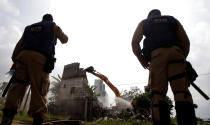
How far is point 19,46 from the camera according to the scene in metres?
3.28

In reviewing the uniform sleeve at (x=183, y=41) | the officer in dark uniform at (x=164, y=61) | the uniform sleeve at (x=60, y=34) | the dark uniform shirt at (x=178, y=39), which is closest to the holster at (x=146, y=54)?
the officer in dark uniform at (x=164, y=61)

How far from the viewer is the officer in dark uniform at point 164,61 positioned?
2.15m

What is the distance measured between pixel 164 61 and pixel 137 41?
82 cm

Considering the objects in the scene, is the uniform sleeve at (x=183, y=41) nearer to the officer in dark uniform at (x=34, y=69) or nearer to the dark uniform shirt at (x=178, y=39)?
the dark uniform shirt at (x=178, y=39)

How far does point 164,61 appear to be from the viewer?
2.45 m

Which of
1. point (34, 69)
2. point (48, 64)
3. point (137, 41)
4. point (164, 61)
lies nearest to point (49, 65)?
point (48, 64)

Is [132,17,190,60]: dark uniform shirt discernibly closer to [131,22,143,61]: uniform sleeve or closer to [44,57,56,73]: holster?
[131,22,143,61]: uniform sleeve

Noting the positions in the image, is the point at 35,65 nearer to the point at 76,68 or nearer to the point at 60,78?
the point at 76,68

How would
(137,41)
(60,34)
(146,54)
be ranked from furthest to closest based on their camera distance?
(60,34), (137,41), (146,54)

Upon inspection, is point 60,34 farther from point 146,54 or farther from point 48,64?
point 146,54

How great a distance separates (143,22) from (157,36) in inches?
18.8

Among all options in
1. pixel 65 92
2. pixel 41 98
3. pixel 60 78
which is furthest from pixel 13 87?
pixel 60 78

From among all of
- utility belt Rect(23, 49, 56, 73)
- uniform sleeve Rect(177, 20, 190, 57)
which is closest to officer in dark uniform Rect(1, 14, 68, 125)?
utility belt Rect(23, 49, 56, 73)

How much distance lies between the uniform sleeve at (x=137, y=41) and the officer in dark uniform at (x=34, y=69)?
1487 millimetres
